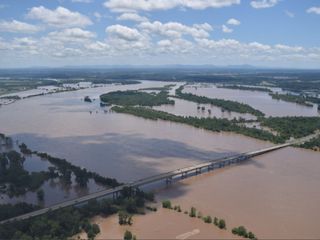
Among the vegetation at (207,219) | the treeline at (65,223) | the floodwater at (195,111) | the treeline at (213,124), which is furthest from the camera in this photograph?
the floodwater at (195,111)

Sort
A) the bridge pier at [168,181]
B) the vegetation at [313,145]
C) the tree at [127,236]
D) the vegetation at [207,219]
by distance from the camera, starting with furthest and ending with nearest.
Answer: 1. the vegetation at [313,145]
2. the bridge pier at [168,181]
3. the vegetation at [207,219]
4. the tree at [127,236]

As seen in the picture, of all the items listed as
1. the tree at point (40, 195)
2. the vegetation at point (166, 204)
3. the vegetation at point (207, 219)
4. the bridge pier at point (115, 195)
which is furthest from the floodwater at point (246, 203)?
the tree at point (40, 195)

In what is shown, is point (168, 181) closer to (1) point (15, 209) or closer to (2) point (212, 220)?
(2) point (212, 220)

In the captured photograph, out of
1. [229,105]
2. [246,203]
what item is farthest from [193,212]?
[229,105]

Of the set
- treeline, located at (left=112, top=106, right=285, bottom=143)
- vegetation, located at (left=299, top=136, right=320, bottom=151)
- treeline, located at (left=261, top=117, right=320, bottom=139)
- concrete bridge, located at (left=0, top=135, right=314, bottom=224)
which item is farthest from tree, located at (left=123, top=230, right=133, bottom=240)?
treeline, located at (left=261, top=117, right=320, bottom=139)

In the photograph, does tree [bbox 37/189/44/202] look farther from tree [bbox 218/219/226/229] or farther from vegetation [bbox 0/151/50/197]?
tree [bbox 218/219/226/229]

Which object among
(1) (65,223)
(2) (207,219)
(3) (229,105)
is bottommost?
(2) (207,219)

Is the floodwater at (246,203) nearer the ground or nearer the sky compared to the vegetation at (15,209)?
nearer the ground

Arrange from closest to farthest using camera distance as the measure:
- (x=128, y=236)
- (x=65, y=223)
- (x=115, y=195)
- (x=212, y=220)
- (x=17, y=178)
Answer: (x=128, y=236), (x=65, y=223), (x=212, y=220), (x=115, y=195), (x=17, y=178)

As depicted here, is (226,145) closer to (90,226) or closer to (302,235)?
(302,235)

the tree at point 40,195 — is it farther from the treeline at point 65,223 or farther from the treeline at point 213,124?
the treeline at point 213,124

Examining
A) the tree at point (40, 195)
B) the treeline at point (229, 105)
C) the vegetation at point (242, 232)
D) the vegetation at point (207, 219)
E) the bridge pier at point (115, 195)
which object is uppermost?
the treeline at point (229, 105)
